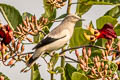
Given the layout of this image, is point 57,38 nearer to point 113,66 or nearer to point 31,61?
point 31,61

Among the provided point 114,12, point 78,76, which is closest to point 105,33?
point 78,76

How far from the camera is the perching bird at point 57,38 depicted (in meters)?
3.85

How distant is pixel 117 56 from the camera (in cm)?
385

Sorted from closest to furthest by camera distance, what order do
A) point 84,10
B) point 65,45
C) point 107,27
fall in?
point 107,27, point 65,45, point 84,10

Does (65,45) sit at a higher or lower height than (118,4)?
lower

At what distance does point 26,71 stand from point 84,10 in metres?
0.94

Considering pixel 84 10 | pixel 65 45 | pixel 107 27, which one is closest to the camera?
pixel 107 27

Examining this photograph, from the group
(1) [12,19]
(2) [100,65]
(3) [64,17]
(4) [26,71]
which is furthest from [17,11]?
(2) [100,65]

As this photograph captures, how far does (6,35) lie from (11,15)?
55cm

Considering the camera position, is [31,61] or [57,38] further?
[57,38]

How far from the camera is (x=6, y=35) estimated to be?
147 inches

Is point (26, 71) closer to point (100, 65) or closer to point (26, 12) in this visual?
point (100, 65)

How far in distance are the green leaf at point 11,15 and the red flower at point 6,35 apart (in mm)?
323

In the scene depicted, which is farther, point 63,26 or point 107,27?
point 63,26
